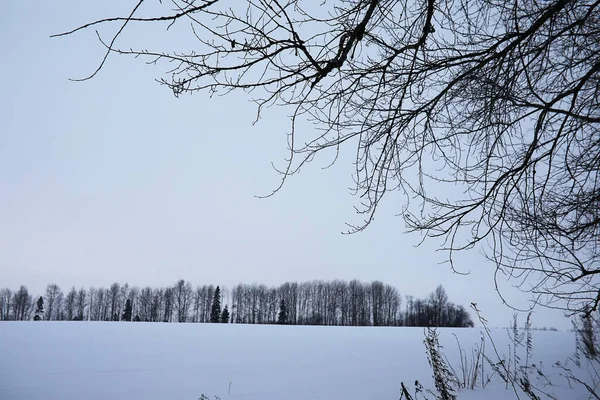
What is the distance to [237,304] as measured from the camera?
70125 millimetres

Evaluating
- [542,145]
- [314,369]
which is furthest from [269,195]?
[314,369]

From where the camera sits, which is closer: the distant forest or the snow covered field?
the snow covered field

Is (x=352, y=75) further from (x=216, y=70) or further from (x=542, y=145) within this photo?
(x=542, y=145)

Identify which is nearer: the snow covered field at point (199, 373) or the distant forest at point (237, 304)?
the snow covered field at point (199, 373)

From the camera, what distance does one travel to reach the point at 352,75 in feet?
7.84

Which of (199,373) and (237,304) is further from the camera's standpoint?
(237,304)

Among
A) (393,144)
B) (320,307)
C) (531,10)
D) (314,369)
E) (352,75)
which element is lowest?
(320,307)

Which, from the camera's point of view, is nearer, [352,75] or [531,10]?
[352,75]

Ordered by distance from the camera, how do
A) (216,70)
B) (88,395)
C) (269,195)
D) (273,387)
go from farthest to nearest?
(273,387)
(88,395)
(269,195)
(216,70)

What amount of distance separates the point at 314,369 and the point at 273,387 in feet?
5.67

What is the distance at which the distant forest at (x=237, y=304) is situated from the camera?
2534 inches

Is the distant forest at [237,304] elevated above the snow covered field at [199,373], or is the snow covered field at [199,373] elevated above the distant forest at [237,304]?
the snow covered field at [199,373]

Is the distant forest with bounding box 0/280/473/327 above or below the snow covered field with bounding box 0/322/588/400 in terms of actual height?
below

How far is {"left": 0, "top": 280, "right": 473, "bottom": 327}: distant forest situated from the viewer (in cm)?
6438
